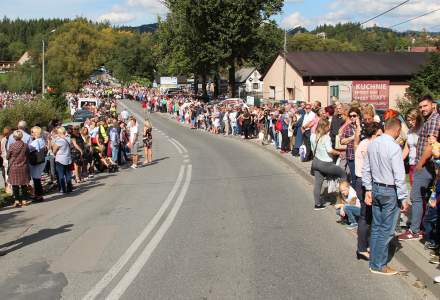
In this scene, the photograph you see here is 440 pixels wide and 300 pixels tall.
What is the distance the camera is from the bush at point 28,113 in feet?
108

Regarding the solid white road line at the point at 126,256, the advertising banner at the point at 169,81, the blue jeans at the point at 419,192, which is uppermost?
the advertising banner at the point at 169,81

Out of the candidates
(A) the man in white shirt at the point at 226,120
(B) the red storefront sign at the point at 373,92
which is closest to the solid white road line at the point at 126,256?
(B) the red storefront sign at the point at 373,92

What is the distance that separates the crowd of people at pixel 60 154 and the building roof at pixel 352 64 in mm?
27391

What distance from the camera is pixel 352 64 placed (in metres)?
48.5

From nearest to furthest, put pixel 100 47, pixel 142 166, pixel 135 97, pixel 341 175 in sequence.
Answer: pixel 341 175 < pixel 142 166 < pixel 100 47 < pixel 135 97

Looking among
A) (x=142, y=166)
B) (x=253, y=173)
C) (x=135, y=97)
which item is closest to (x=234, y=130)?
(x=142, y=166)

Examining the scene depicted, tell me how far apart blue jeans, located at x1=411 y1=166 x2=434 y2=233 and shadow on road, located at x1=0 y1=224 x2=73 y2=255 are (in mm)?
5512

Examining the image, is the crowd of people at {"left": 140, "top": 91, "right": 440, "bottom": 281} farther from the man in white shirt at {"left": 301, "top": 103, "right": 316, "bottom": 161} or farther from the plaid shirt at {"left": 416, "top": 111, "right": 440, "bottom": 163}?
the man in white shirt at {"left": 301, "top": 103, "right": 316, "bottom": 161}

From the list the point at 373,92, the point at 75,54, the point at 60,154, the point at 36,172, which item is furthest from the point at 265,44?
the point at 36,172

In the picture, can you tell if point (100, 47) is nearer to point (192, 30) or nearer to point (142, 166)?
point (192, 30)

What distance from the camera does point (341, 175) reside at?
9.98m

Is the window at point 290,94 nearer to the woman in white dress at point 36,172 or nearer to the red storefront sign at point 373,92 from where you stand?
the red storefront sign at point 373,92

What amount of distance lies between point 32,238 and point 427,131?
622 centimetres

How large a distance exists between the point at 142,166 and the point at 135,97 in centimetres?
6542
